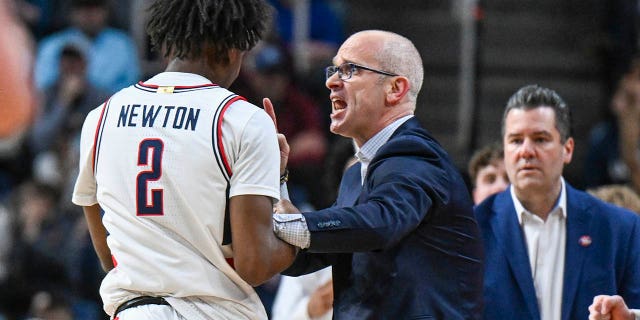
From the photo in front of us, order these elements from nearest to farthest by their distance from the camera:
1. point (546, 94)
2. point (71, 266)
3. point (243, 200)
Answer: point (243, 200) → point (546, 94) → point (71, 266)

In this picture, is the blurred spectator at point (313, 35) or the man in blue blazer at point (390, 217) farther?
the blurred spectator at point (313, 35)

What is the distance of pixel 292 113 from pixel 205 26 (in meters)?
5.83

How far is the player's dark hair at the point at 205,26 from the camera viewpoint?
4.04 m

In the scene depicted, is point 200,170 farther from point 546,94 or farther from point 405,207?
point 546,94

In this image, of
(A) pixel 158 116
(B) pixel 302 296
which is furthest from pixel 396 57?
(B) pixel 302 296

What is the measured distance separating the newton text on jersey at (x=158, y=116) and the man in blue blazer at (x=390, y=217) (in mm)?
468

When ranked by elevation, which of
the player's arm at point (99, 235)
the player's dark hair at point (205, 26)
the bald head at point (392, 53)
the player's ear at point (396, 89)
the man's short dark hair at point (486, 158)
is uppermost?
the player's dark hair at point (205, 26)

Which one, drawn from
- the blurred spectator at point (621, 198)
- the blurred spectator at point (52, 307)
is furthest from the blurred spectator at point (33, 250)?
the blurred spectator at point (621, 198)

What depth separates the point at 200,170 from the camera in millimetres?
3863

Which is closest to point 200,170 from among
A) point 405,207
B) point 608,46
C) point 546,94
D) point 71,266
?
point 405,207

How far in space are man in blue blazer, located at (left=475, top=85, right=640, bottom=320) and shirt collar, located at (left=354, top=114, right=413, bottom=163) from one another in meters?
1.07

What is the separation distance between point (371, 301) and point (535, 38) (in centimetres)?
722

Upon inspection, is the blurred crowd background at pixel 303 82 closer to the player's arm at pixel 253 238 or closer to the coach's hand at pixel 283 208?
the coach's hand at pixel 283 208

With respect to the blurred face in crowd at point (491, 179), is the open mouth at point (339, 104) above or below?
above
